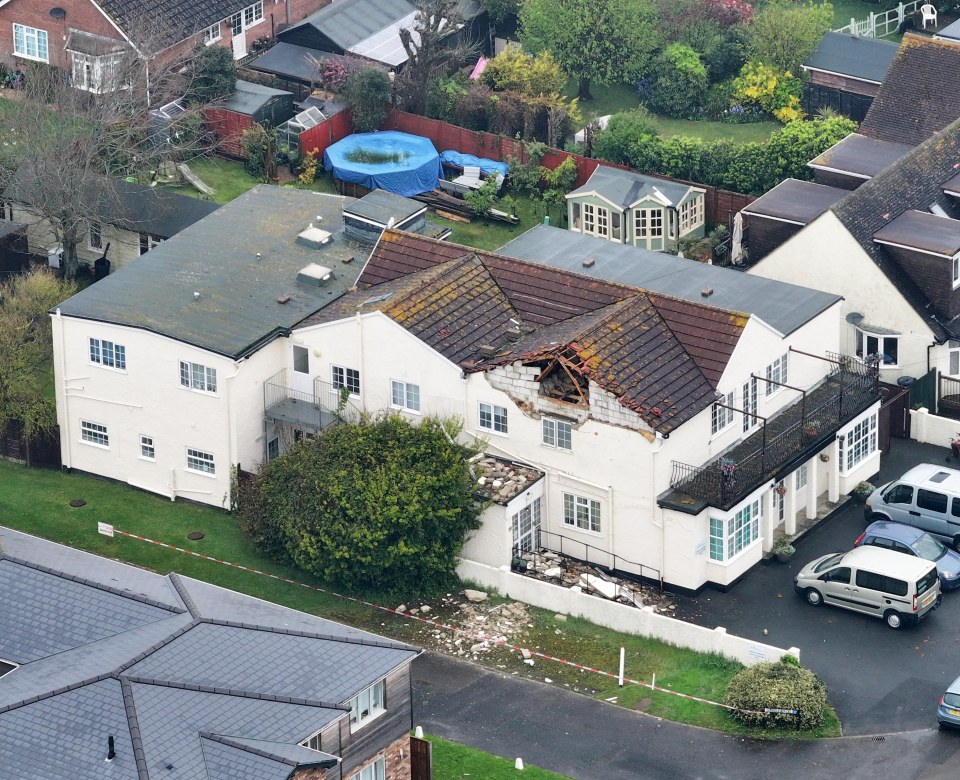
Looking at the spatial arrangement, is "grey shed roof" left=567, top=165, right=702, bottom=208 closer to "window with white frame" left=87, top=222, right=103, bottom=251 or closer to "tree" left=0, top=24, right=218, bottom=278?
"tree" left=0, top=24, right=218, bottom=278

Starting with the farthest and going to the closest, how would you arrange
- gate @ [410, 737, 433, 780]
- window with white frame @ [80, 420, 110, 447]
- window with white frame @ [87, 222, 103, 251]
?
window with white frame @ [87, 222, 103, 251], window with white frame @ [80, 420, 110, 447], gate @ [410, 737, 433, 780]

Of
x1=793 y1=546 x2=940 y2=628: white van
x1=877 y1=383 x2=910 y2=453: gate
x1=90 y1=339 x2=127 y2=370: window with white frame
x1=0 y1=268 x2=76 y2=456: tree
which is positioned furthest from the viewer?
x1=877 y1=383 x2=910 y2=453: gate

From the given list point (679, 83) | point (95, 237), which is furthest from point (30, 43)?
point (679, 83)

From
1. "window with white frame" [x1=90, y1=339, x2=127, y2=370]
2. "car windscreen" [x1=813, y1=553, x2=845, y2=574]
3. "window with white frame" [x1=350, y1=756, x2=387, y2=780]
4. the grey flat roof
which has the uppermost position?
the grey flat roof

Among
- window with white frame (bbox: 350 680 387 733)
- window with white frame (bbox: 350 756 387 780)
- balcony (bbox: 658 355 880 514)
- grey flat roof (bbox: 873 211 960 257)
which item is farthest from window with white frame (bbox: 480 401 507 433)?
grey flat roof (bbox: 873 211 960 257)

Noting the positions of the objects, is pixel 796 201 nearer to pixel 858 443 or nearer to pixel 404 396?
pixel 858 443

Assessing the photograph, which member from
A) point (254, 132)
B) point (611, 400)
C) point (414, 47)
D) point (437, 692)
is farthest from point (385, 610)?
point (414, 47)

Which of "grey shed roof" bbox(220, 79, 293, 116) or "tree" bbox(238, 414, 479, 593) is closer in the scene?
"tree" bbox(238, 414, 479, 593)
